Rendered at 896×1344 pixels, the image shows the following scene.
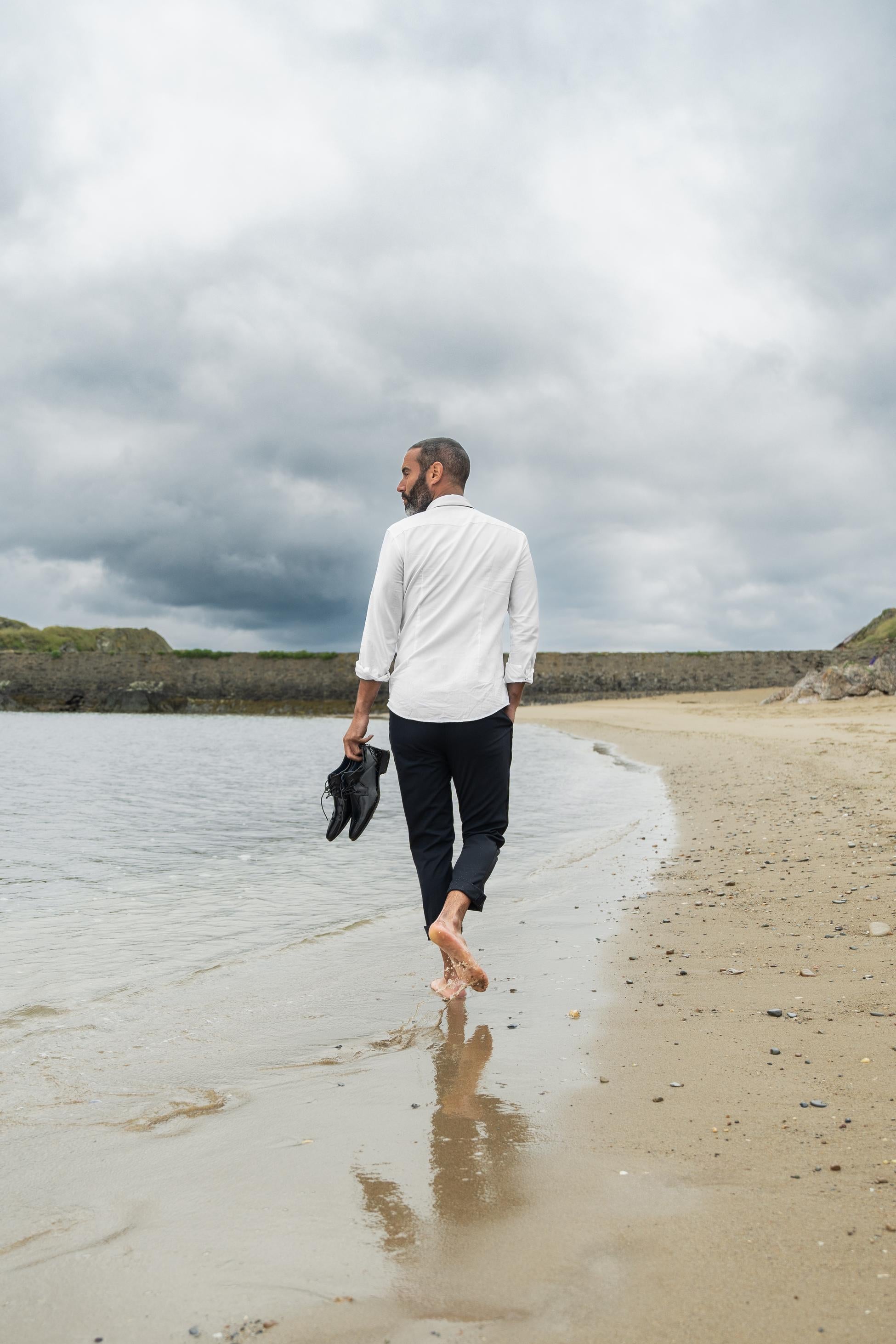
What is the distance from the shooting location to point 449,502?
317 centimetres

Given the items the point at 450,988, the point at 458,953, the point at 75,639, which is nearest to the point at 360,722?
the point at 458,953

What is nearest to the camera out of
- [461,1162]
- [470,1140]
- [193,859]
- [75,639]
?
[461,1162]

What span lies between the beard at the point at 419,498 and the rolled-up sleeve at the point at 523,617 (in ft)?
1.31

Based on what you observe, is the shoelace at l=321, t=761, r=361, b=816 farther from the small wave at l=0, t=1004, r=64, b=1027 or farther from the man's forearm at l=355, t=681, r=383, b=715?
the small wave at l=0, t=1004, r=64, b=1027

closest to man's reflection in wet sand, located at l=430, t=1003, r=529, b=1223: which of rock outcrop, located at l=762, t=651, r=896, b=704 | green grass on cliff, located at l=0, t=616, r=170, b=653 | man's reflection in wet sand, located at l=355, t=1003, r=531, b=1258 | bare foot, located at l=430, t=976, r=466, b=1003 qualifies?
man's reflection in wet sand, located at l=355, t=1003, r=531, b=1258

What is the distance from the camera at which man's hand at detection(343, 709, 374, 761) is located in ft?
10.1

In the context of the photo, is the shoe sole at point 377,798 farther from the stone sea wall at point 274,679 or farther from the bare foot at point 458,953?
the stone sea wall at point 274,679

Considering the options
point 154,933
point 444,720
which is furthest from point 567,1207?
point 154,933

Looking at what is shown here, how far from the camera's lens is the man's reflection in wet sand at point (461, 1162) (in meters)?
1.61

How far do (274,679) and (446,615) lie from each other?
140ft

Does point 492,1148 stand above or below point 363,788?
below

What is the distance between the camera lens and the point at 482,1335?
4.21 feet

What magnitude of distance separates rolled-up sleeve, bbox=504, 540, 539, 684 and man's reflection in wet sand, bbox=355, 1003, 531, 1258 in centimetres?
132

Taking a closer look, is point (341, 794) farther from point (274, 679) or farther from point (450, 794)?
point (274, 679)
